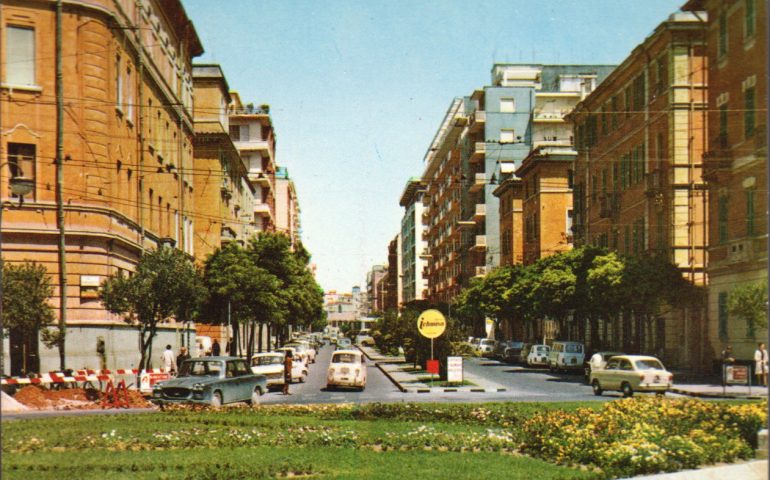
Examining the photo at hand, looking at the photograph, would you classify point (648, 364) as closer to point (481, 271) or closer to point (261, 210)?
point (261, 210)

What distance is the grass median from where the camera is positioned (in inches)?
511

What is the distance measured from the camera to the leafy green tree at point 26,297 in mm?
24797

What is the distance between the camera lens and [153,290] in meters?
30.4

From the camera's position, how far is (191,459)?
14070 mm

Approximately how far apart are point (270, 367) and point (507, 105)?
54619mm

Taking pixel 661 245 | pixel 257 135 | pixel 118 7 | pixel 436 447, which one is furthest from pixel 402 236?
pixel 436 447

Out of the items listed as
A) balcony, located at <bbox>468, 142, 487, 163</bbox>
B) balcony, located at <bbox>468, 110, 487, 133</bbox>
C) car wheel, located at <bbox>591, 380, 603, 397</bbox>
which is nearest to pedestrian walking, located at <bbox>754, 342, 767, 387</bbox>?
car wheel, located at <bbox>591, 380, 603, 397</bbox>

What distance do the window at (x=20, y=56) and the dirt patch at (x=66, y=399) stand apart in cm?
872

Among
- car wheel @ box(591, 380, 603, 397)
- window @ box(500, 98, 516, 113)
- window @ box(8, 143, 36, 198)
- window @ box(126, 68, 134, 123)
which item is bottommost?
car wheel @ box(591, 380, 603, 397)

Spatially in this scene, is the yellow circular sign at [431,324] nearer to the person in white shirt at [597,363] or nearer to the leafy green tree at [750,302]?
the person in white shirt at [597,363]

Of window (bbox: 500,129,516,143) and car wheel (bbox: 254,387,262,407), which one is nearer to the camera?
car wheel (bbox: 254,387,262,407)

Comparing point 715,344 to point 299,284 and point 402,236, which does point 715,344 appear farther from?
point 402,236

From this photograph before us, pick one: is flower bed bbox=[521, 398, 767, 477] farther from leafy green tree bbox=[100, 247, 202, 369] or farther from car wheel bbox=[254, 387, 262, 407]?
leafy green tree bbox=[100, 247, 202, 369]

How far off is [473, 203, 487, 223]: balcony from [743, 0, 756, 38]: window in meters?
63.4
